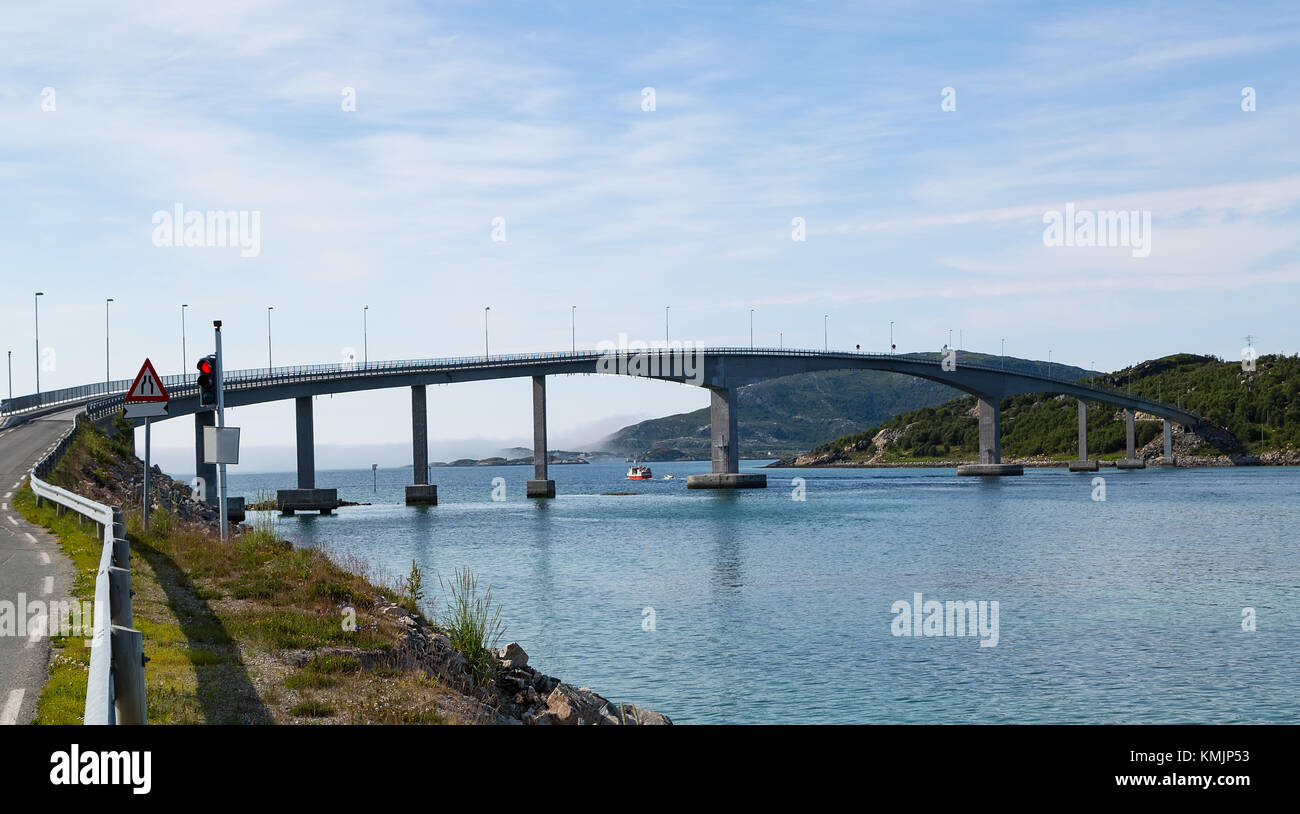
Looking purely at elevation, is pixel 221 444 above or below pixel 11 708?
above

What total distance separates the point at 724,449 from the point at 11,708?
4716 inches

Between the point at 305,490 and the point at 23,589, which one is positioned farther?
the point at 305,490

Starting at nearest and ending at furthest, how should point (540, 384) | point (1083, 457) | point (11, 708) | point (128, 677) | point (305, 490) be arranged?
point (128, 677), point (11, 708), point (305, 490), point (540, 384), point (1083, 457)

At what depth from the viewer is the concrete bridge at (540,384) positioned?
8664 centimetres

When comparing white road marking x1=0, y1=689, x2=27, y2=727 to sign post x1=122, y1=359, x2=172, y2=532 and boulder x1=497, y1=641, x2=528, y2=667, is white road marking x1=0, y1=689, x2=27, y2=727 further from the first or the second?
sign post x1=122, y1=359, x2=172, y2=532

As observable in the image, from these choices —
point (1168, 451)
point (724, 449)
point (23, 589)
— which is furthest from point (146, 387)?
point (1168, 451)

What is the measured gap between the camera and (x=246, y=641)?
14.0 m

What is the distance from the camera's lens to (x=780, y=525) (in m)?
68.4

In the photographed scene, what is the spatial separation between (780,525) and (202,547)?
160 ft

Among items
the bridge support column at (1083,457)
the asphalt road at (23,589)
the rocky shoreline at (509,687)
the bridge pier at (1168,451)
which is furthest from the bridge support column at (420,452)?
the bridge pier at (1168,451)

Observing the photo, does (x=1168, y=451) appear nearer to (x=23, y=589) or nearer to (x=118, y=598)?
(x=23, y=589)

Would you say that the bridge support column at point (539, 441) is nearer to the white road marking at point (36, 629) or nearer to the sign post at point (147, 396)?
the sign post at point (147, 396)

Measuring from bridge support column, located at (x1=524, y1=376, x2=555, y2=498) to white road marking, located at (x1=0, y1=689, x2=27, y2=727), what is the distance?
10264cm
